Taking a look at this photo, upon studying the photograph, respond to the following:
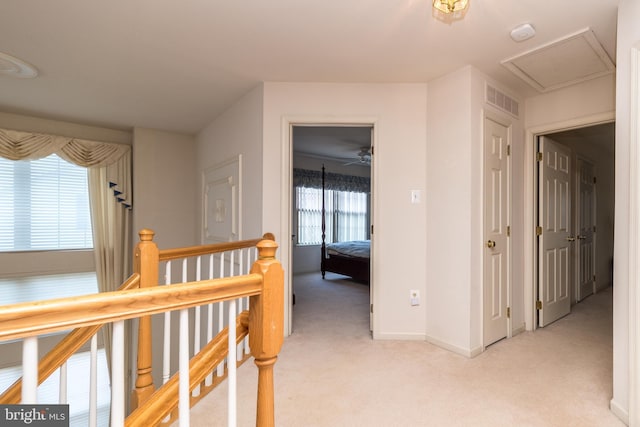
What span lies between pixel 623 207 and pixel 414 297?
1.56m

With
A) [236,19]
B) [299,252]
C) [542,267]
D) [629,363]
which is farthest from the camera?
[299,252]

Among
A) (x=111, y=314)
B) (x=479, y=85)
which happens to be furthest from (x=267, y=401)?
(x=479, y=85)

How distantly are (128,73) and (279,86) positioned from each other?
4.18 feet

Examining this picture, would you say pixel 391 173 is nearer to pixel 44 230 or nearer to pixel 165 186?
pixel 165 186

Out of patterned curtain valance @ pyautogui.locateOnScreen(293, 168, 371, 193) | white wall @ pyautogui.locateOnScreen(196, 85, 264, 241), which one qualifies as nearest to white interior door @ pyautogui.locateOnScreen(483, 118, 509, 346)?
white wall @ pyautogui.locateOnScreen(196, 85, 264, 241)

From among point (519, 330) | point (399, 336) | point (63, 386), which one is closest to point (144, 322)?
point (63, 386)

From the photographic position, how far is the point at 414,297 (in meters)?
2.85

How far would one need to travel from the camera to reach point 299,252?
6742 mm

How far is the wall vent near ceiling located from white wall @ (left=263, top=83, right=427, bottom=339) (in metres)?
0.52

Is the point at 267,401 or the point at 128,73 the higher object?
the point at 128,73

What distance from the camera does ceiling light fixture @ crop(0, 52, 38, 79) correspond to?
8.12ft

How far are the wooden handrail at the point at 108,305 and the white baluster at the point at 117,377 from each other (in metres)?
0.04

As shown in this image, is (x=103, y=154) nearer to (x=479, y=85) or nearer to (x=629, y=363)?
(x=479, y=85)

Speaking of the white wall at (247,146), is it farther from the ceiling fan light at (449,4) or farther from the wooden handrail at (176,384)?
the wooden handrail at (176,384)
